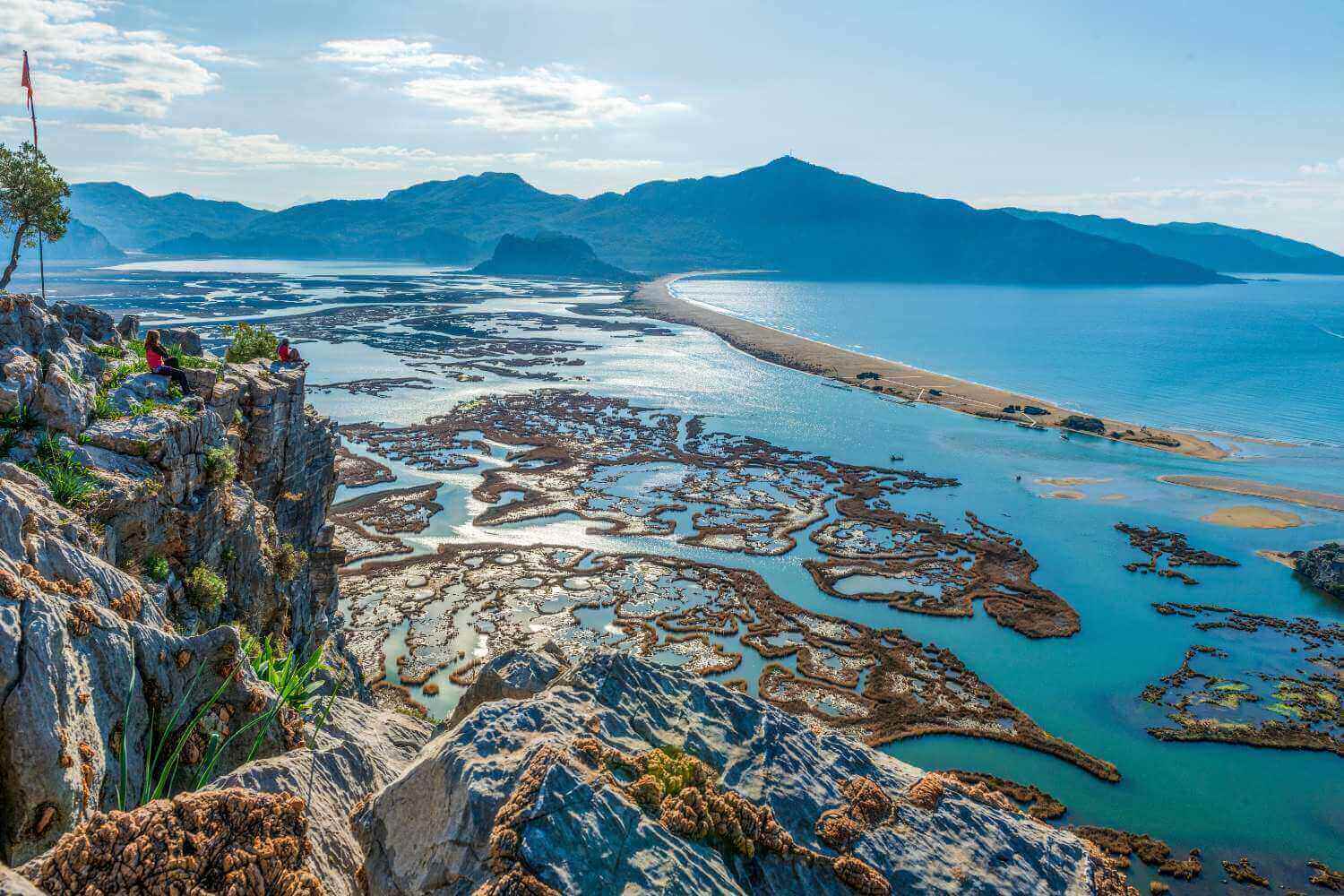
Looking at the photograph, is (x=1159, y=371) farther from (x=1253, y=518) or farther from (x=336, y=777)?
(x=336, y=777)

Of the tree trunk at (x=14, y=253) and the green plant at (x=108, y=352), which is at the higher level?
the tree trunk at (x=14, y=253)

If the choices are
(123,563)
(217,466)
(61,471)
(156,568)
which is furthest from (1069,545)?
(61,471)

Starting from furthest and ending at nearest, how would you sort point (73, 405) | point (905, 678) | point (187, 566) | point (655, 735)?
1. point (905, 678)
2. point (187, 566)
3. point (73, 405)
4. point (655, 735)

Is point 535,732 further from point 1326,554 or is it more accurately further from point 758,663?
point 1326,554

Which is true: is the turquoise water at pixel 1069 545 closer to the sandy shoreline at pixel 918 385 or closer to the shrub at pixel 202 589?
the sandy shoreline at pixel 918 385

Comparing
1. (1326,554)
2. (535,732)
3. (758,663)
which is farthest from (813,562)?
(535,732)

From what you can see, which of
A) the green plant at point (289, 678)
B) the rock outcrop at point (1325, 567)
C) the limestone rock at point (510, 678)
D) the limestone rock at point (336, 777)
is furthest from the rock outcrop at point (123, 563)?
the rock outcrop at point (1325, 567)
